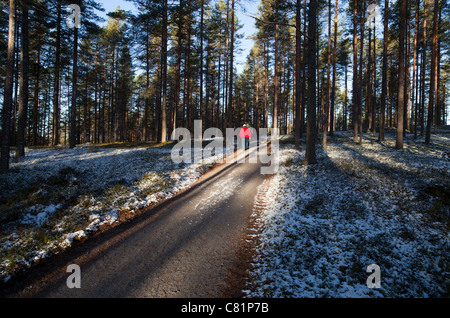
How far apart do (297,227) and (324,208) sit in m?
1.73

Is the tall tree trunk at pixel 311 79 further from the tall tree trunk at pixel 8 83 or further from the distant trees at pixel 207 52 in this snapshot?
the tall tree trunk at pixel 8 83

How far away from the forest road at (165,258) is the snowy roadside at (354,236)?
0.64 metres

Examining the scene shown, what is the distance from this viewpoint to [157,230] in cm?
575

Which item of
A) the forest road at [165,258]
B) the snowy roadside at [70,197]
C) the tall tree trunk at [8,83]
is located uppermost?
the tall tree trunk at [8,83]

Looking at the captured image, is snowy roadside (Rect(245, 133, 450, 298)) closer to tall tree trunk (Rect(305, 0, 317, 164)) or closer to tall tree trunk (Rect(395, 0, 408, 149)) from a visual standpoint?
tall tree trunk (Rect(305, 0, 317, 164))

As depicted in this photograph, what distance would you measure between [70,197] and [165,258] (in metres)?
6.20

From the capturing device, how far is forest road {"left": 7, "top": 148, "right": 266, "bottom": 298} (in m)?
3.63

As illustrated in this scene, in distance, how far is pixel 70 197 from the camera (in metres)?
8.05

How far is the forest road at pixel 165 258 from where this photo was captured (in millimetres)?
3631

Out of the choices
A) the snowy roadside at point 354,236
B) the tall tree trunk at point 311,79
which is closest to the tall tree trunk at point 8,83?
the snowy roadside at point 354,236

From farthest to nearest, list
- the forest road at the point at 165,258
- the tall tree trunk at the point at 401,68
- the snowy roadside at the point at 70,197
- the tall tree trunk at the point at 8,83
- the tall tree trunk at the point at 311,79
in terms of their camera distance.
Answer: the tall tree trunk at the point at 401,68 < the tall tree trunk at the point at 8,83 < the tall tree trunk at the point at 311,79 < the snowy roadside at the point at 70,197 < the forest road at the point at 165,258
